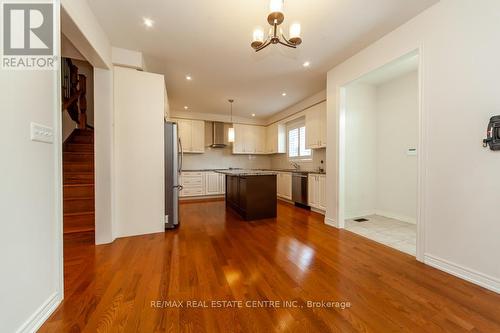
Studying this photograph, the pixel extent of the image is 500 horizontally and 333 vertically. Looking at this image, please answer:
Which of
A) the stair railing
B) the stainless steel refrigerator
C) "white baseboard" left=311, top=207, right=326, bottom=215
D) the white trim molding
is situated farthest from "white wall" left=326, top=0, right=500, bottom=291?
the stair railing

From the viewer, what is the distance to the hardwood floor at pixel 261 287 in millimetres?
1344

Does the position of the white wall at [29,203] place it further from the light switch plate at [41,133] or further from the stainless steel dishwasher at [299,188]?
the stainless steel dishwasher at [299,188]

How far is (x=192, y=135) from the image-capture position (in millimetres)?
6277

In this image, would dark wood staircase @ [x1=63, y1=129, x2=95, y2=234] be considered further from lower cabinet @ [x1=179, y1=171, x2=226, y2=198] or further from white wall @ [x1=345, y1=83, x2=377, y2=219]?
white wall @ [x1=345, y1=83, x2=377, y2=219]

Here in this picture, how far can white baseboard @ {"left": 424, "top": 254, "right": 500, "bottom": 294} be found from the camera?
1703 millimetres

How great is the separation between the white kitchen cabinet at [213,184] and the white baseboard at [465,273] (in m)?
5.10

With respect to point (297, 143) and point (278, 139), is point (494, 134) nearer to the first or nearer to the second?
point (297, 143)

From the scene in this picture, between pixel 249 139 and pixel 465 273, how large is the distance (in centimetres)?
593

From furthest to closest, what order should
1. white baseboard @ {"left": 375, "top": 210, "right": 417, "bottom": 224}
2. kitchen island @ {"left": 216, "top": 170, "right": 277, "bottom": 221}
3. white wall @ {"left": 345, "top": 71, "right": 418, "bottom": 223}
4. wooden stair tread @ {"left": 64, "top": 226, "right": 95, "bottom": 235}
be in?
kitchen island @ {"left": 216, "top": 170, "right": 277, "bottom": 221}
white wall @ {"left": 345, "top": 71, "right": 418, "bottom": 223}
white baseboard @ {"left": 375, "top": 210, "right": 417, "bottom": 224}
wooden stair tread @ {"left": 64, "top": 226, "right": 95, "bottom": 235}

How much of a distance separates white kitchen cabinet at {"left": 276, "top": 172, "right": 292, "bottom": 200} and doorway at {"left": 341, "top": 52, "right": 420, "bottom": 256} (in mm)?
1699

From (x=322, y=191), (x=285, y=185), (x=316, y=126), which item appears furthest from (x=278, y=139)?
(x=322, y=191)

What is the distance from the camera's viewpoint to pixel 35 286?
4.31 ft

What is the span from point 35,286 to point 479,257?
365cm

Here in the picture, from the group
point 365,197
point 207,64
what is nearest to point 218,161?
point 207,64
